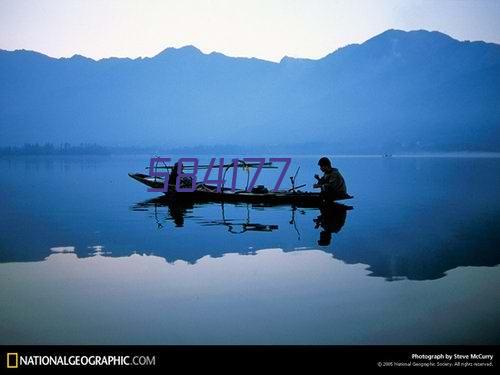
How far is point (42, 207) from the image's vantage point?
24.7 m

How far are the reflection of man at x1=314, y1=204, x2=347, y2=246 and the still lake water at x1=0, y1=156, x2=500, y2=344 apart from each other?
84 millimetres

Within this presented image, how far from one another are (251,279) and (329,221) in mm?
9657

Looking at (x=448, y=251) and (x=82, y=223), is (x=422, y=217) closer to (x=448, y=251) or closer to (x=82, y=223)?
(x=448, y=251)

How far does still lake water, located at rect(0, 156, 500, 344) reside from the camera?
288 inches

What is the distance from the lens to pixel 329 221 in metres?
19.5

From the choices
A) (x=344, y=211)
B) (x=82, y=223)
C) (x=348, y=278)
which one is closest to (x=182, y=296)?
(x=348, y=278)

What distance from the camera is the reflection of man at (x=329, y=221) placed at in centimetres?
1576

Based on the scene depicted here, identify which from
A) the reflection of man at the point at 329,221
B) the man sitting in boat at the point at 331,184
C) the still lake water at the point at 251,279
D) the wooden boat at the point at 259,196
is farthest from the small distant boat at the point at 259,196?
the still lake water at the point at 251,279
